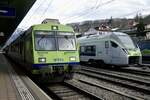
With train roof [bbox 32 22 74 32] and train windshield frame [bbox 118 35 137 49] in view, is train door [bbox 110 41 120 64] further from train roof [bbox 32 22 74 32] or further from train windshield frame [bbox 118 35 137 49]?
train roof [bbox 32 22 74 32]

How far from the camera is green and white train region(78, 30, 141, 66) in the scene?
21.1 metres

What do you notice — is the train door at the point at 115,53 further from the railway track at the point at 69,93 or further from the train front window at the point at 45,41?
the railway track at the point at 69,93

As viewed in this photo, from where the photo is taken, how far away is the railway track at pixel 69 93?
1050cm

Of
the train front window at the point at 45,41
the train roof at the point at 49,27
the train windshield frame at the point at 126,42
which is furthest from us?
the train windshield frame at the point at 126,42

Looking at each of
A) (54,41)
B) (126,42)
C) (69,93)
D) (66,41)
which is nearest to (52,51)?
(54,41)

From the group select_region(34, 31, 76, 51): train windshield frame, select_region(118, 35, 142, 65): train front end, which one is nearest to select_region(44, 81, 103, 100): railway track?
select_region(34, 31, 76, 51): train windshield frame

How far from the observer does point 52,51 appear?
44.8 ft

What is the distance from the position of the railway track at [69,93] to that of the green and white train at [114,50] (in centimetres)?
860

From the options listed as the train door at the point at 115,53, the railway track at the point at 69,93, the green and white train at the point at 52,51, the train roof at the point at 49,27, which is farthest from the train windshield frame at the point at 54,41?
the train door at the point at 115,53

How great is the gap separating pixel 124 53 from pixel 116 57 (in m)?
0.88

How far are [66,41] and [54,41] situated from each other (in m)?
0.60

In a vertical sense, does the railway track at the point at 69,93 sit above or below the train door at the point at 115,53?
below

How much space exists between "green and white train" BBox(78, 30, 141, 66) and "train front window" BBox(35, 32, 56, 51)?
8391mm

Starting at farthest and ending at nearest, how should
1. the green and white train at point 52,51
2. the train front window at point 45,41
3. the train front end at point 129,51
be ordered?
the train front end at point 129,51, the train front window at point 45,41, the green and white train at point 52,51
